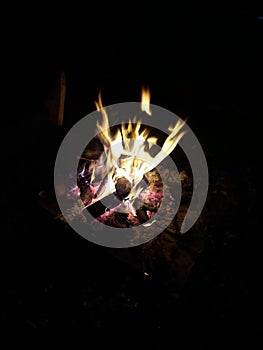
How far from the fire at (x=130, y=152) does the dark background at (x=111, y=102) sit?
66 cm

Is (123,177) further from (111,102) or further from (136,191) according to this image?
(111,102)

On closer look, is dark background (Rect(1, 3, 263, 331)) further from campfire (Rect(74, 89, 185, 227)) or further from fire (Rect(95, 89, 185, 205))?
fire (Rect(95, 89, 185, 205))

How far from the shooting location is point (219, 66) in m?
4.01

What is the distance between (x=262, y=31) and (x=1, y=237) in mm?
4258

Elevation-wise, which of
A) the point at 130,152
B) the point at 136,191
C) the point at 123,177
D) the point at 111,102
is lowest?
the point at 136,191

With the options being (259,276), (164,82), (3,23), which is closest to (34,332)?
(259,276)

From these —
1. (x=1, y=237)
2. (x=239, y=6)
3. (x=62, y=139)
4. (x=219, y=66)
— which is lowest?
(x=1, y=237)

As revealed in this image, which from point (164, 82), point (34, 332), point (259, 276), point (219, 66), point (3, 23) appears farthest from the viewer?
point (164, 82)

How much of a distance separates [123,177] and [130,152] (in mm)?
418

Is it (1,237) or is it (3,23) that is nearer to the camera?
(1,237)

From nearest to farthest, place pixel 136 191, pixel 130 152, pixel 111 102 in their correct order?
pixel 136 191 → pixel 130 152 → pixel 111 102

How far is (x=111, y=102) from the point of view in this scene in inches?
168

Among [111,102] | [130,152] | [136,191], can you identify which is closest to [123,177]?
[136,191]

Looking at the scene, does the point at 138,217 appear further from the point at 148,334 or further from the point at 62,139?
the point at 62,139
